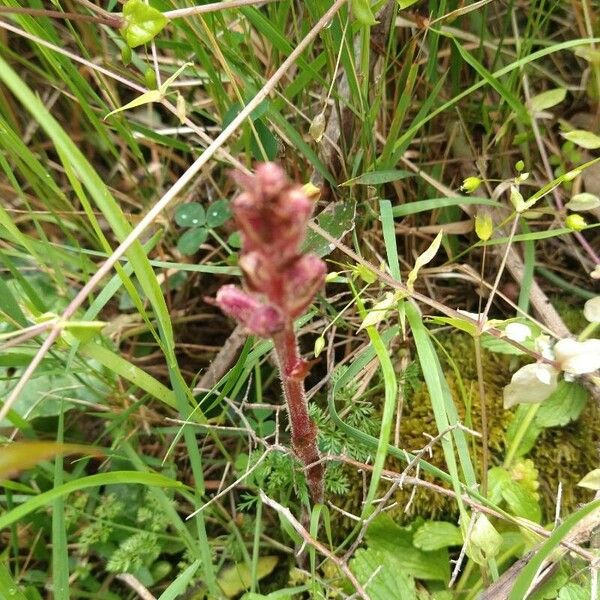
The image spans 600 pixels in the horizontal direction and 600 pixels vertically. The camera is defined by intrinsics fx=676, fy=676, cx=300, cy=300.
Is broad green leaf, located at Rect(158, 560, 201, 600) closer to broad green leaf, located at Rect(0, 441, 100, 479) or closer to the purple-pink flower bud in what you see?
broad green leaf, located at Rect(0, 441, 100, 479)

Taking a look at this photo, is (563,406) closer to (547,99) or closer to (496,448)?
(496,448)

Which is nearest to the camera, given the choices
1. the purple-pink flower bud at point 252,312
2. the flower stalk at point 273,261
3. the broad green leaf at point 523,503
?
the flower stalk at point 273,261

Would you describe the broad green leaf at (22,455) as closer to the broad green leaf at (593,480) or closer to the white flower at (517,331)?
the white flower at (517,331)

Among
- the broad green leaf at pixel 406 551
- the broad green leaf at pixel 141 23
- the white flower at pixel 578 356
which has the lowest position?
the broad green leaf at pixel 406 551

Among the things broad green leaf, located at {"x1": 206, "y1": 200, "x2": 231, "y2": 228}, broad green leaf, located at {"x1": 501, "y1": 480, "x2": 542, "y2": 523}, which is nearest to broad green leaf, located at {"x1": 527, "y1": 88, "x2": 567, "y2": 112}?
broad green leaf, located at {"x1": 206, "y1": 200, "x2": 231, "y2": 228}

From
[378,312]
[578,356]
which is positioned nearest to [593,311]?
[578,356]

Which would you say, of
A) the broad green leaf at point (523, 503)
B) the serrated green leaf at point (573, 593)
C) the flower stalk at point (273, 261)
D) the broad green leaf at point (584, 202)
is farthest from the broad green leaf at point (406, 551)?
the broad green leaf at point (584, 202)
